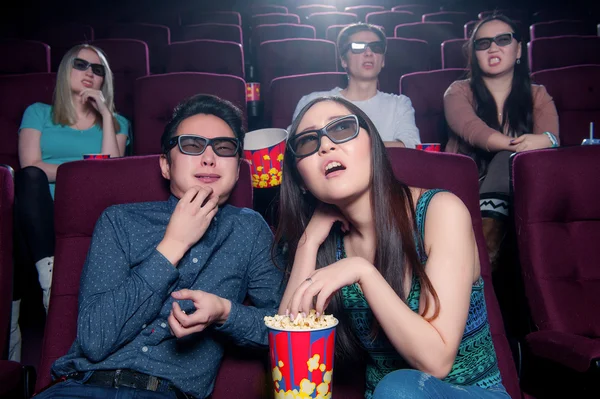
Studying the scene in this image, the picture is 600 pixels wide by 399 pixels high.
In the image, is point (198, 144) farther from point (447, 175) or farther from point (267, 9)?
point (267, 9)

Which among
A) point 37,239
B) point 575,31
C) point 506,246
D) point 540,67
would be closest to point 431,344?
point 506,246

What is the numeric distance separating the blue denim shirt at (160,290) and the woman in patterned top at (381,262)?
0.36ft

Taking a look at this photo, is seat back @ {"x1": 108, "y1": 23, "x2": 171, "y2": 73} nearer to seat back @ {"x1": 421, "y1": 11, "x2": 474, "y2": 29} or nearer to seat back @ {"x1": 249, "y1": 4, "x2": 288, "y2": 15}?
seat back @ {"x1": 249, "y1": 4, "x2": 288, "y2": 15}

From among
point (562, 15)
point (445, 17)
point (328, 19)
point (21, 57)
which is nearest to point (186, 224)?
point (21, 57)

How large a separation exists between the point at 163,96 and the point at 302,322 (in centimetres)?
154

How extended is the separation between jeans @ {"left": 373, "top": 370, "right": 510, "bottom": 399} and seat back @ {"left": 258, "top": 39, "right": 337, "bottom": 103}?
2.58m

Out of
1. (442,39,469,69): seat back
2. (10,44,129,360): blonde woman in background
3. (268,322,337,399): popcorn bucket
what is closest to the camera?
(268,322,337,399): popcorn bucket

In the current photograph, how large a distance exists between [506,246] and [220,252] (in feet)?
2.57

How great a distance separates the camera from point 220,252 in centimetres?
117

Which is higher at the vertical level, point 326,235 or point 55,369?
point 326,235

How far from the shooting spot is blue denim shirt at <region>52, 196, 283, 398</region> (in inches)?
39.9

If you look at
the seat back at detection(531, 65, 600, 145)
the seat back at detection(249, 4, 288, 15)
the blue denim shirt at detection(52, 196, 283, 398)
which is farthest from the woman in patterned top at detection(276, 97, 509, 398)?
the seat back at detection(249, 4, 288, 15)

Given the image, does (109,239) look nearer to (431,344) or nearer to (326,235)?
(326,235)

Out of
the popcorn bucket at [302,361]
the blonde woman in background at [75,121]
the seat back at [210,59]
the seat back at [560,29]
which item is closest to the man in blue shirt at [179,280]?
the popcorn bucket at [302,361]
